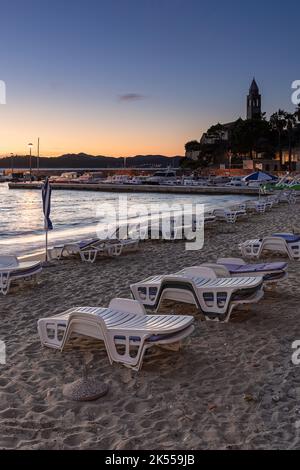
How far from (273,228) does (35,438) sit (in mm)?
14893

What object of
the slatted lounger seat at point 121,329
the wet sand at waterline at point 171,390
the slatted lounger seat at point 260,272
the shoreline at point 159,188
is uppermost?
the shoreline at point 159,188

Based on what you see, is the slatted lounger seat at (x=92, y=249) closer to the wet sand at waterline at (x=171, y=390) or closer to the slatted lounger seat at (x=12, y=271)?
the slatted lounger seat at (x=12, y=271)

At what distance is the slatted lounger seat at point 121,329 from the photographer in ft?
16.1

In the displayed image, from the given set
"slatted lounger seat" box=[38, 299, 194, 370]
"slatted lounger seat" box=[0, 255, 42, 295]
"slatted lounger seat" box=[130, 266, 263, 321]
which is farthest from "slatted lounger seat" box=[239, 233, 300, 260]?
"slatted lounger seat" box=[38, 299, 194, 370]

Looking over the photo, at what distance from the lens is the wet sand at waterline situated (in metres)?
3.68

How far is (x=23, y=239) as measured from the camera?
2209 centimetres

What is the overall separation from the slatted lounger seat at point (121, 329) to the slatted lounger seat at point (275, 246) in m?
6.00

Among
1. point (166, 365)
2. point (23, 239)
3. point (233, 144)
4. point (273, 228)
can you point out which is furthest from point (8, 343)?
point (233, 144)

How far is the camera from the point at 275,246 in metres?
11.1

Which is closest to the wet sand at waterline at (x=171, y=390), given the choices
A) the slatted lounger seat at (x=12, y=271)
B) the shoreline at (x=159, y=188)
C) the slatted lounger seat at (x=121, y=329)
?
the slatted lounger seat at (x=121, y=329)

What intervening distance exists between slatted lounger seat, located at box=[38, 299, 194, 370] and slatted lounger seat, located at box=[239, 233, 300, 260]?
19.7ft

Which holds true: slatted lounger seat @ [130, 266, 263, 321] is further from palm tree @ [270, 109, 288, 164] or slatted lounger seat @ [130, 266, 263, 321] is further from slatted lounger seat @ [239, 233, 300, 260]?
palm tree @ [270, 109, 288, 164]

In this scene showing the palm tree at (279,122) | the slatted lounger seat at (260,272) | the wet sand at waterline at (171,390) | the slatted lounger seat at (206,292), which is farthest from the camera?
the palm tree at (279,122)
